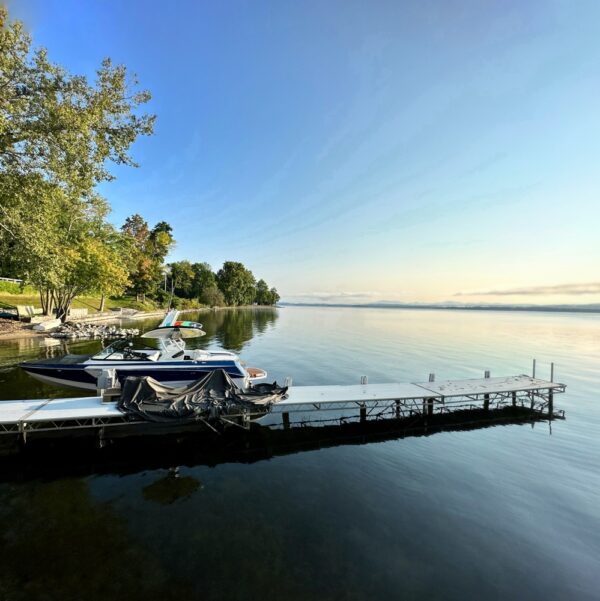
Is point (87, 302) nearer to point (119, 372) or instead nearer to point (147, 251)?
point (147, 251)

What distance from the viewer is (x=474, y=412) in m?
14.3

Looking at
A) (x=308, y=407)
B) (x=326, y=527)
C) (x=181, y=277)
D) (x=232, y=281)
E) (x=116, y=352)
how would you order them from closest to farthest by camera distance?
(x=326, y=527)
(x=116, y=352)
(x=308, y=407)
(x=181, y=277)
(x=232, y=281)

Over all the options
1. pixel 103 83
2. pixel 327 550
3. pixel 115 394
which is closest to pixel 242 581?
pixel 327 550

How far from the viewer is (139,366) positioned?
1230 cm

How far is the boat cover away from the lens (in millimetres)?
9492

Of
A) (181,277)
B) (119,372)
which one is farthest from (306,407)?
(181,277)

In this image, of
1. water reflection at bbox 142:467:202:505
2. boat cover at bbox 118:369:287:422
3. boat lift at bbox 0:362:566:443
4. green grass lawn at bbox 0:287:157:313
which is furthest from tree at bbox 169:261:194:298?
water reflection at bbox 142:467:202:505

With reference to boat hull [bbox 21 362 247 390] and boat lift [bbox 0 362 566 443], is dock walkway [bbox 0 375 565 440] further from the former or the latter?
boat hull [bbox 21 362 247 390]

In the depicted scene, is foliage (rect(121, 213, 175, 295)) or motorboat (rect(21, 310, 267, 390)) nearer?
motorboat (rect(21, 310, 267, 390))

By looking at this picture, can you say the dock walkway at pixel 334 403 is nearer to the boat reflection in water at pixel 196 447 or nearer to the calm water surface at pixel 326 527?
the boat reflection in water at pixel 196 447

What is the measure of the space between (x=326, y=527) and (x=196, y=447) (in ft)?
16.7

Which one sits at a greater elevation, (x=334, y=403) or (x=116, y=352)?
(x=116, y=352)

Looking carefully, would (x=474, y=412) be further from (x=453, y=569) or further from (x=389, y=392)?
(x=453, y=569)

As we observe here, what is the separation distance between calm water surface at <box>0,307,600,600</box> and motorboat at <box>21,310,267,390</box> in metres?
4.59
